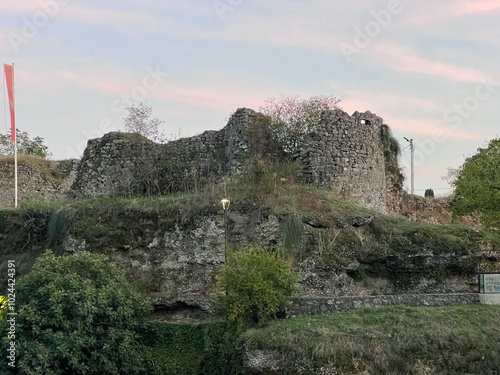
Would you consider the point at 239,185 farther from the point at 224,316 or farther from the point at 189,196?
the point at 224,316

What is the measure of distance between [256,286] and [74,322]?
14.9ft

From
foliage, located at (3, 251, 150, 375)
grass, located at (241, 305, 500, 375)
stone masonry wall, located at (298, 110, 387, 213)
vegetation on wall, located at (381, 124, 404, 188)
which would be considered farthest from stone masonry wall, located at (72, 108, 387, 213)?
grass, located at (241, 305, 500, 375)

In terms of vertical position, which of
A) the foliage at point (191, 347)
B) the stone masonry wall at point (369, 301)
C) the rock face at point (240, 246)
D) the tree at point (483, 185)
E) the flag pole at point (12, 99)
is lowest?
the foliage at point (191, 347)

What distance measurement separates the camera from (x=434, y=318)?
15727mm

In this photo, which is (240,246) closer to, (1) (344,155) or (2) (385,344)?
(1) (344,155)

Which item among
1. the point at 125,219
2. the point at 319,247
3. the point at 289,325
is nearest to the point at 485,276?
the point at 319,247

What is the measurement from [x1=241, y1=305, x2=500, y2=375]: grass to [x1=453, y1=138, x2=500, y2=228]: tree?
6.80 m

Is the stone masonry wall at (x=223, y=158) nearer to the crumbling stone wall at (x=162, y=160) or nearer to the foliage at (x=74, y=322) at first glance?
the crumbling stone wall at (x=162, y=160)

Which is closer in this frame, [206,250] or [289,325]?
[289,325]

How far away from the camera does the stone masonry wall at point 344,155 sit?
21938 millimetres

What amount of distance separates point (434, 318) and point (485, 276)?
8.59 ft

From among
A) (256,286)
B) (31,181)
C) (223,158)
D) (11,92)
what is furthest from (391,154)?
(11,92)

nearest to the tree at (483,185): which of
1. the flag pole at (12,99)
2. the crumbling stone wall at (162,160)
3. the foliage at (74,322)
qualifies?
the crumbling stone wall at (162,160)

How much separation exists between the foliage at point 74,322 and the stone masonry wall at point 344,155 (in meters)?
7.97
